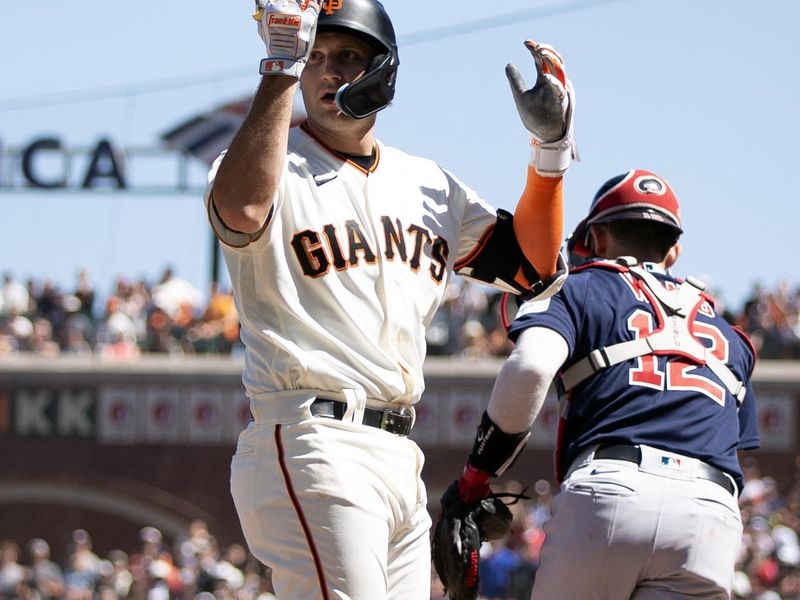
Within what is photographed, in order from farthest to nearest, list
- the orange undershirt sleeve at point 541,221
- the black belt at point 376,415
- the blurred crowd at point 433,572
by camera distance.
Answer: the blurred crowd at point 433,572
the orange undershirt sleeve at point 541,221
the black belt at point 376,415

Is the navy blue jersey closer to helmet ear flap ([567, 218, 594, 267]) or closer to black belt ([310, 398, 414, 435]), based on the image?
helmet ear flap ([567, 218, 594, 267])

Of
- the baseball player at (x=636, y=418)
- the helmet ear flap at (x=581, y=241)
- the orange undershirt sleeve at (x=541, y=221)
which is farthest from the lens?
the helmet ear flap at (x=581, y=241)

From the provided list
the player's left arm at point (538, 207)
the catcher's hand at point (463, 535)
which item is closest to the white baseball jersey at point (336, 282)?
the player's left arm at point (538, 207)

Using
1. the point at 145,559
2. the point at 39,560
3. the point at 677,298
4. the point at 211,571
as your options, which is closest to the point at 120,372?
the point at 39,560

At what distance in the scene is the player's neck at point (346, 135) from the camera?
409 cm

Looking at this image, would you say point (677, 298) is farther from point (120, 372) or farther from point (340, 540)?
point (120, 372)

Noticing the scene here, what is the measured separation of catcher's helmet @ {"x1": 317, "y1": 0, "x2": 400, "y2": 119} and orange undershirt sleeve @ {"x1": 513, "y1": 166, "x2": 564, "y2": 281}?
488 millimetres

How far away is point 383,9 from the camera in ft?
13.8

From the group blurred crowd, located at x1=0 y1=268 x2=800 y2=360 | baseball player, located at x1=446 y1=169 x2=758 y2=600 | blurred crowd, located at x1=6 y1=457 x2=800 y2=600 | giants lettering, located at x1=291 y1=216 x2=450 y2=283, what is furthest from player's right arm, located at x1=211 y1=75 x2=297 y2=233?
blurred crowd, located at x1=0 y1=268 x2=800 y2=360

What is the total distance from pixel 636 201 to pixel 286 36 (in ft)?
5.40

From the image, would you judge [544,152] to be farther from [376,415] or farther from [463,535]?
[463,535]

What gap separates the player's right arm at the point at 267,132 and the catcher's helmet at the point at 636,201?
1579 mm

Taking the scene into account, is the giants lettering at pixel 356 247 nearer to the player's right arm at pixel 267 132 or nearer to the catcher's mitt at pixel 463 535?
the player's right arm at pixel 267 132

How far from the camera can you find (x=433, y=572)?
13391 mm
